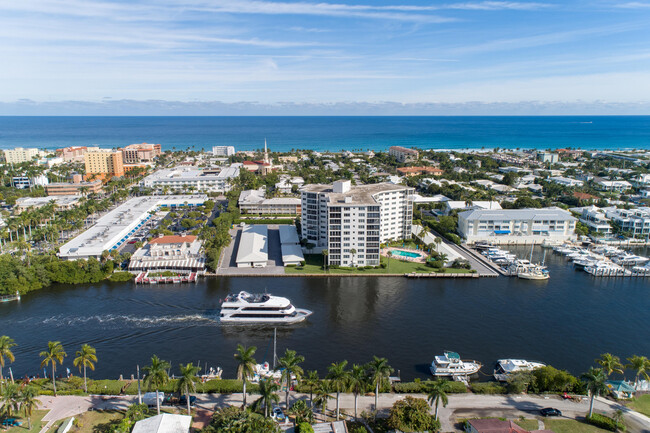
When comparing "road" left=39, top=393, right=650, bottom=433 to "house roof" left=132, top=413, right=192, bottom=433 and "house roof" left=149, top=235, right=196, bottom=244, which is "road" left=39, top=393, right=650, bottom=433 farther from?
"house roof" left=149, top=235, right=196, bottom=244

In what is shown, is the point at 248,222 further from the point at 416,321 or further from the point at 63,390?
the point at 63,390

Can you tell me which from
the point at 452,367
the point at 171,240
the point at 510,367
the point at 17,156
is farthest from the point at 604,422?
the point at 17,156

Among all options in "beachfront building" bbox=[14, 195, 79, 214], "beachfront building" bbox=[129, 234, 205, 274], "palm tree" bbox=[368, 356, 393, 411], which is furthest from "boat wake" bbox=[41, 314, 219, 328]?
"beachfront building" bbox=[14, 195, 79, 214]

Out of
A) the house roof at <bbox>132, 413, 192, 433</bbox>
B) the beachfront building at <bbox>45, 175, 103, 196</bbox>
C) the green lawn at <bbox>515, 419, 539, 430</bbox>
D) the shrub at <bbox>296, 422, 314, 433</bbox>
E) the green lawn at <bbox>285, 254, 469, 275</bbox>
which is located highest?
the beachfront building at <bbox>45, 175, 103, 196</bbox>

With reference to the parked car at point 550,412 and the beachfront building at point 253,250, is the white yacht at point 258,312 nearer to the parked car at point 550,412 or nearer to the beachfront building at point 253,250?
the beachfront building at point 253,250

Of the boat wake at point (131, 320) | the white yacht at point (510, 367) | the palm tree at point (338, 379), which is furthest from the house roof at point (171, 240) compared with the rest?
the white yacht at point (510, 367)

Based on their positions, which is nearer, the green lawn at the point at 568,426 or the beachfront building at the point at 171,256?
the green lawn at the point at 568,426
